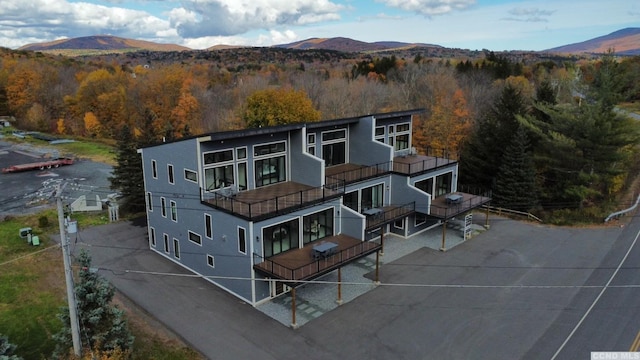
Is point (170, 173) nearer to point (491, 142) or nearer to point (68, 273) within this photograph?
point (68, 273)

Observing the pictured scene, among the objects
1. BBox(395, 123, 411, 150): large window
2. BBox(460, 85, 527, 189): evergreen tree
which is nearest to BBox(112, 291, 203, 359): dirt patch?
BBox(395, 123, 411, 150): large window

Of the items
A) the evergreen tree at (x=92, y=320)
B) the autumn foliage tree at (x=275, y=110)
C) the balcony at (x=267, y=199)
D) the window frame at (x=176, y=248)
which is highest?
the autumn foliage tree at (x=275, y=110)

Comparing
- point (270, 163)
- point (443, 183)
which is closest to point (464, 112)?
point (443, 183)

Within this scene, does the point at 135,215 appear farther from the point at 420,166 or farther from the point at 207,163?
the point at 420,166

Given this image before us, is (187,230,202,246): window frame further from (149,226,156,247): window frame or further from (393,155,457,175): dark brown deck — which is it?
(393,155,457,175): dark brown deck

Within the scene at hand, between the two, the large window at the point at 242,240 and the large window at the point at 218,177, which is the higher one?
the large window at the point at 218,177

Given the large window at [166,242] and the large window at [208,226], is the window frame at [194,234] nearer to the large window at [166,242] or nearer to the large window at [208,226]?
the large window at [208,226]

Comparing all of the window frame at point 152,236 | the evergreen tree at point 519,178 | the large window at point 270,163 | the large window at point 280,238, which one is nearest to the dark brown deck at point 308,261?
the large window at point 280,238

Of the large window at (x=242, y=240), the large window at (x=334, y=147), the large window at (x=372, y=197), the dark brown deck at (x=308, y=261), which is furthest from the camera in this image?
the large window at (x=334, y=147)
